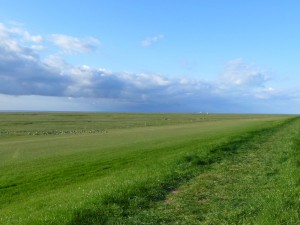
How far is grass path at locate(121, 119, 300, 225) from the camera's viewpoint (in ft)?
31.4

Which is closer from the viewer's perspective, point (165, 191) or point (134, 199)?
point (134, 199)

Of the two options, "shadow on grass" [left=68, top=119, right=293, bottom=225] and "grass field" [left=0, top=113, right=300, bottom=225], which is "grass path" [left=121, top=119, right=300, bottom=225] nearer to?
"grass field" [left=0, top=113, right=300, bottom=225]

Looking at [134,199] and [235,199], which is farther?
[134,199]

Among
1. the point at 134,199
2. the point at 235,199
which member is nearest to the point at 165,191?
the point at 134,199

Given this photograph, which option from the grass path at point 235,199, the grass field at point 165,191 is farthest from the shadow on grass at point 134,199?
the grass path at point 235,199

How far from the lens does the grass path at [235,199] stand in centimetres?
958

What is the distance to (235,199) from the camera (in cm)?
1159

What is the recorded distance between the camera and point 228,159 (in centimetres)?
2102

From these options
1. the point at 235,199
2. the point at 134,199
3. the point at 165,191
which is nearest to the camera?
the point at 235,199

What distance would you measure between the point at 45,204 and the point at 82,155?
15.3m

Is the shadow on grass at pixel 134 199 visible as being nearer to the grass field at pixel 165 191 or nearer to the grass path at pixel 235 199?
the grass field at pixel 165 191

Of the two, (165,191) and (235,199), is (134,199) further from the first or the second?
(235,199)

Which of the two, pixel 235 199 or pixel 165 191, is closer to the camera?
pixel 235 199

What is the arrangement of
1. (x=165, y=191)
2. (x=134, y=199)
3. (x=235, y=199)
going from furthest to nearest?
(x=165, y=191) → (x=134, y=199) → (x=235, y=199)
